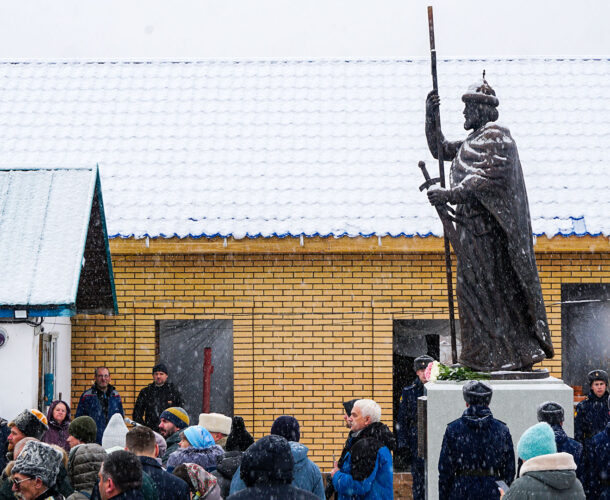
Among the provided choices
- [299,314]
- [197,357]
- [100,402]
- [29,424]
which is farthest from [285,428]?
[197,357]

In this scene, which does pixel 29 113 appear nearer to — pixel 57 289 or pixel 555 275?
pixel 57 289

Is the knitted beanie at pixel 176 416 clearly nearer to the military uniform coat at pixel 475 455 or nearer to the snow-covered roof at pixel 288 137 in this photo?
the military uniform coat at pixel 475 455

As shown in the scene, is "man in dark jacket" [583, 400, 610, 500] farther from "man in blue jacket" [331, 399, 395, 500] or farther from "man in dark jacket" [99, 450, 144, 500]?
"man in dark jacket" [99, 450, 144, 500]

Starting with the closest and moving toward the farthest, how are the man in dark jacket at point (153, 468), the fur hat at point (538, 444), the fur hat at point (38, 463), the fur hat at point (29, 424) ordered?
1. the fur hat at point (38, 463)
2. the fur hat at point (538, 444)
3. the man in dark jacket at point (153, 468)
4. the fur hat at point (29, 424)

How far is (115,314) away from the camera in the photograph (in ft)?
39.3

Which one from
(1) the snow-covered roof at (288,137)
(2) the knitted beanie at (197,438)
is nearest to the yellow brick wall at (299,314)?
(1) the snow-covered roof at (288,137)

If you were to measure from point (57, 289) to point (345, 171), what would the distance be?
15.2 feet

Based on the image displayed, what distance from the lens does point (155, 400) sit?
11.3m

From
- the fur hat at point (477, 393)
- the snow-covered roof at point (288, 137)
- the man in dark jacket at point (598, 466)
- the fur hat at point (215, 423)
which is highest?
the snow-covered roof at point (288, 137)

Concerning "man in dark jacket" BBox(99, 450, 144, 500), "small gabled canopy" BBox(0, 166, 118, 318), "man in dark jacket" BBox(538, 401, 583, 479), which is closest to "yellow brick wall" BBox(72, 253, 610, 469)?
"small gabled canopy" BBox(0, 166, 118, 318)

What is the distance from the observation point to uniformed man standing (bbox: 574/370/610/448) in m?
10.4

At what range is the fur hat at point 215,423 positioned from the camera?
7.90 m

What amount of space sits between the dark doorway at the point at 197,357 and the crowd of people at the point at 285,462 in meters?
5.13

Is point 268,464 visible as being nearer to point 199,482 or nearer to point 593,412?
point 199,482
